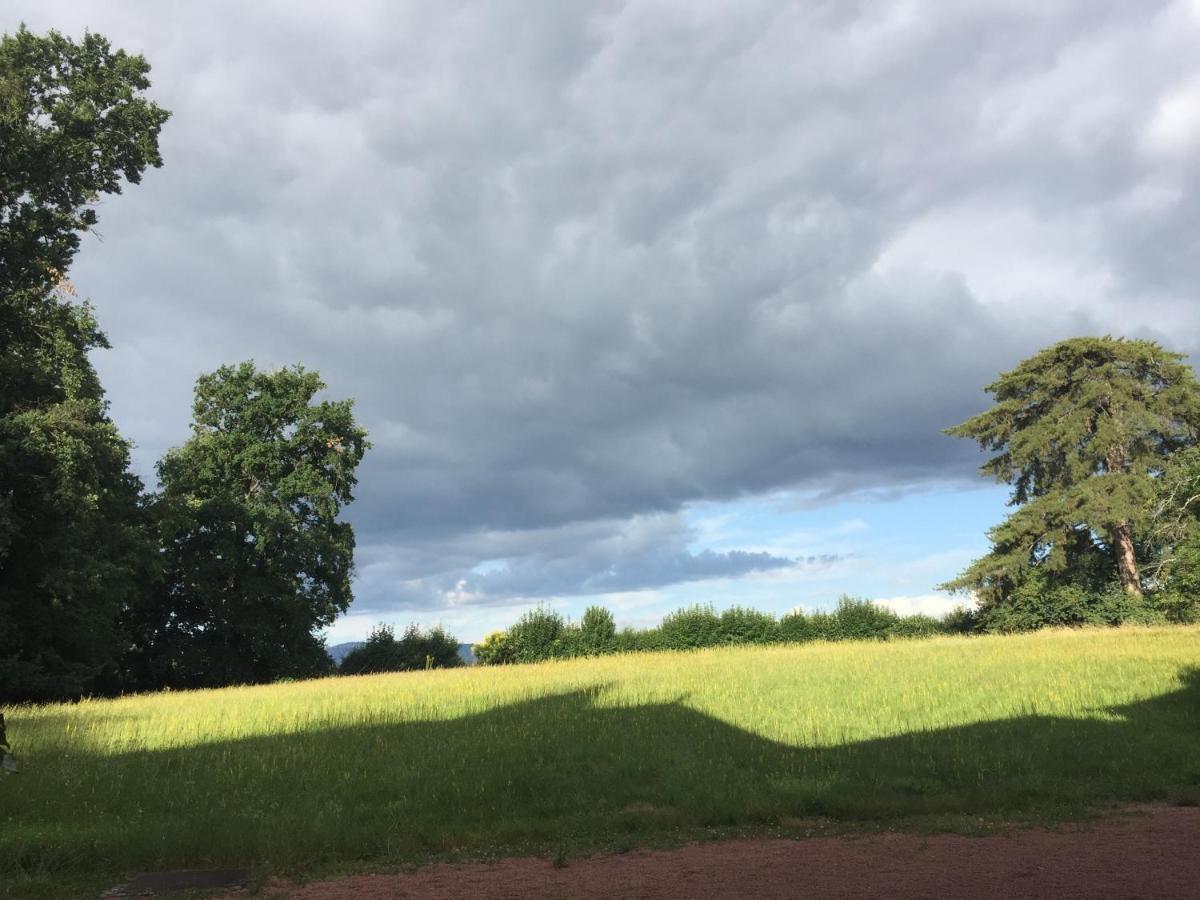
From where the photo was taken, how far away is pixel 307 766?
514 inches

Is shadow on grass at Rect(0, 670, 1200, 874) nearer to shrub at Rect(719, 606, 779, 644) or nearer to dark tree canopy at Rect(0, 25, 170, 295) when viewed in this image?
dark tree canopy at Rect(0, 25, 170, 295)

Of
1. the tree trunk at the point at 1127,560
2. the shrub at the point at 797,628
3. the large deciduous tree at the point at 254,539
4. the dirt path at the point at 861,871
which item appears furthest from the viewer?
the shrub at the point at 797,628

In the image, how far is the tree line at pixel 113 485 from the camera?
2386 cm

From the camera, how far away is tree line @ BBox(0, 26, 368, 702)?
78.3 ft

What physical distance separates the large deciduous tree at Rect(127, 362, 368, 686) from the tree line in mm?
95

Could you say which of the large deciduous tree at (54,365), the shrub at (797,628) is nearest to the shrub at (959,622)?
the shrub at (797,628)

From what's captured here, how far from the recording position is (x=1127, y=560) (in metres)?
43.5

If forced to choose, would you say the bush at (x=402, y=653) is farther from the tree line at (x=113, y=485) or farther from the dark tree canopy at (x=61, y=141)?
the dark tree canopy at (x=61, y=141)

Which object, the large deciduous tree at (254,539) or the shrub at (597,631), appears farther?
the shrub at (597,631)

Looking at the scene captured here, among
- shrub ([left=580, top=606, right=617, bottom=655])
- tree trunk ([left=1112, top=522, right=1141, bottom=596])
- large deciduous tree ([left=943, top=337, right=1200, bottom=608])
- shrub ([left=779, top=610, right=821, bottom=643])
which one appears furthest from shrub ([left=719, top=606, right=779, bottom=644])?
tree trunk ([left=1112, top=522, right=1141, bottom=596])

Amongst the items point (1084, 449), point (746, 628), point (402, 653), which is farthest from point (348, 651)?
point (1084, 449)

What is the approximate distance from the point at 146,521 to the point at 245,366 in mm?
14498

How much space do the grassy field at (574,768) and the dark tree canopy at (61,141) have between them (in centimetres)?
1411

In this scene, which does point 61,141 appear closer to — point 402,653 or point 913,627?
point 402,653
